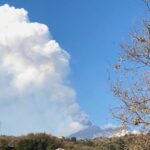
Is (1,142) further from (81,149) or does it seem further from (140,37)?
(140,37)

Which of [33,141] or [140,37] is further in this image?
[33,141]

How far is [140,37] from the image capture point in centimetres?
2680

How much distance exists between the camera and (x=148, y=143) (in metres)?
25.6

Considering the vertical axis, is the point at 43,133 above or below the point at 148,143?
above

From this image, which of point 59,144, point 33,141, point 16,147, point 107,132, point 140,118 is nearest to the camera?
point 140,118

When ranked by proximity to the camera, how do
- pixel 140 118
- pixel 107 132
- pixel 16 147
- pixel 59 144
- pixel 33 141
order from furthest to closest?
pixel 59 144, pixel 33 141, pixel 16 147, pixel 107 132, pixel 140 118

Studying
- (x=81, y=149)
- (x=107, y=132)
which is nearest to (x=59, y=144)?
(x=81, y=149)

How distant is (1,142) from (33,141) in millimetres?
6805

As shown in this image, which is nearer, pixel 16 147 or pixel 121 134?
pixel 121 134

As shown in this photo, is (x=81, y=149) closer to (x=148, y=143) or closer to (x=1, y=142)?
(x=1, y=142)

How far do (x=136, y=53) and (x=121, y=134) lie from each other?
4123mm

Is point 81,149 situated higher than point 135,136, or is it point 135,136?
point 81,149

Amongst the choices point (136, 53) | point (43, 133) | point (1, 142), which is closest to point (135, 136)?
point (136, 53)

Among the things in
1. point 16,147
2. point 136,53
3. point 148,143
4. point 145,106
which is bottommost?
point 148,143
